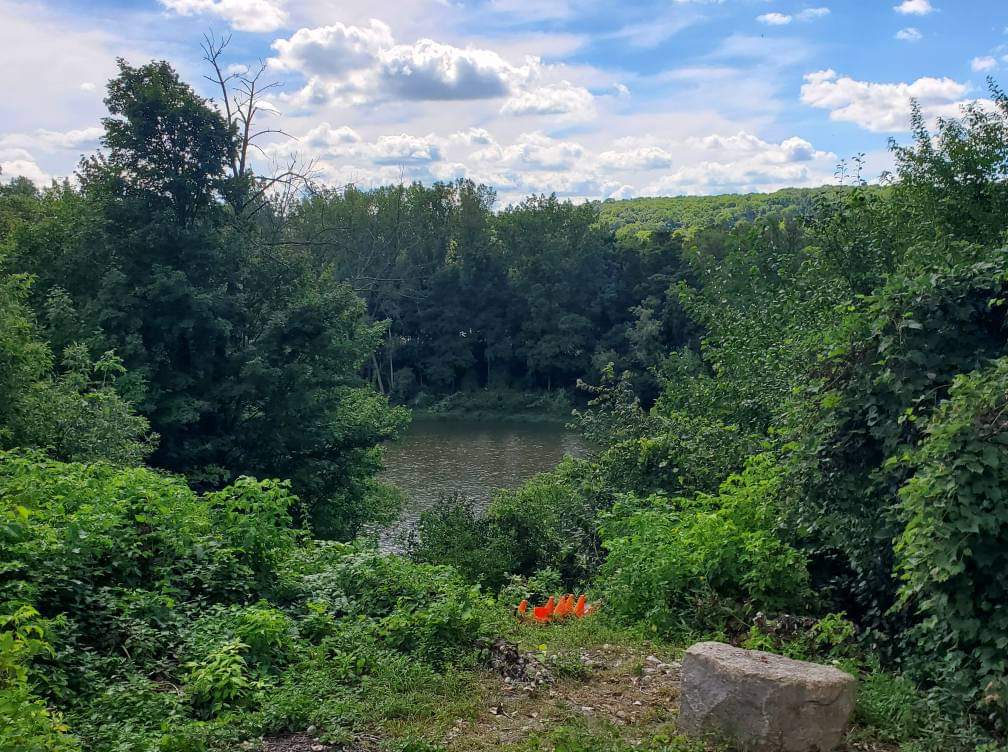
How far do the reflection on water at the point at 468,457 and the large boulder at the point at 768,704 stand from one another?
54.6ft

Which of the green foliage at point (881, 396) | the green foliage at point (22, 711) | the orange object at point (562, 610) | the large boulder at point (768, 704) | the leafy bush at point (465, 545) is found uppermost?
the green foliage at point (881, 396)

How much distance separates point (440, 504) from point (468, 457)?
61.9 ft

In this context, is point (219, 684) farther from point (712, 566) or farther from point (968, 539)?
point (968, 539)

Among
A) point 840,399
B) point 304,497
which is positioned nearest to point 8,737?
point 840,399

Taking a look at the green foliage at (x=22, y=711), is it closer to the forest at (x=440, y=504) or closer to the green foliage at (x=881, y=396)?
the forest at (x=440, y=504)

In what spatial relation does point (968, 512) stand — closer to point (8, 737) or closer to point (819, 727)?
point (819, 727)

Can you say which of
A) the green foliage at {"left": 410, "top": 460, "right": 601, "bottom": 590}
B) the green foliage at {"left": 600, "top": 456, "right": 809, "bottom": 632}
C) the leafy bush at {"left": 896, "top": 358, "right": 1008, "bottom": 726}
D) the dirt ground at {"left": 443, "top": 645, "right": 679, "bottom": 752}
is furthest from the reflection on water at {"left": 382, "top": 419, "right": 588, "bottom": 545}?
the leafy bush at {"left": 896, "top": 358, "right": 1008, "bottom": 726}

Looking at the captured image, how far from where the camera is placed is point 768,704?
491 centimetres

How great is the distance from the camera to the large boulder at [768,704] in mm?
4898

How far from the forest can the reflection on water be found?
3.79m

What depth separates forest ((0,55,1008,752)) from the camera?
500cm

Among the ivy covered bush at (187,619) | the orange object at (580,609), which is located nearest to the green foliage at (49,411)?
the ivy covered bush at (187,619)

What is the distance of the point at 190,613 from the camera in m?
6.36

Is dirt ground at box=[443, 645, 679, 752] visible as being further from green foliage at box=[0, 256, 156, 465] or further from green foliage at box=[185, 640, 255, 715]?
green foliage at box=[0, 256, 156, 465]
